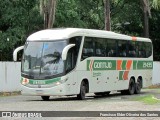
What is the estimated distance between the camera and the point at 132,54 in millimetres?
31859

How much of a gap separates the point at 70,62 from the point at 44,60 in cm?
126

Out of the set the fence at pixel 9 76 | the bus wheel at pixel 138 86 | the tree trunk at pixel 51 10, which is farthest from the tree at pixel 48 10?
the bus wheel at pixel 138 86

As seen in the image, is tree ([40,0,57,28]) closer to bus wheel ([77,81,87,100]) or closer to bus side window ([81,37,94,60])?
bus side window ([81,37,94,60])

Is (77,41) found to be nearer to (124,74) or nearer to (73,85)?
(73,85)

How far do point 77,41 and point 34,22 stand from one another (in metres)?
25.1

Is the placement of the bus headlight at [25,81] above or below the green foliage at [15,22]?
below

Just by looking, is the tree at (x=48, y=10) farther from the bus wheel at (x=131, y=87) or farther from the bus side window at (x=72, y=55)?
the bus side window at (x=72, y=55)

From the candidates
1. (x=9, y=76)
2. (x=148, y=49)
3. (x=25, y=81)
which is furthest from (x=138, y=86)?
(x=25, y=81)

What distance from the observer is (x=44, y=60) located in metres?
24.4

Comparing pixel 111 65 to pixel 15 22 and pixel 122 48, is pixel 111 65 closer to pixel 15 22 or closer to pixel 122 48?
pixel 122 48

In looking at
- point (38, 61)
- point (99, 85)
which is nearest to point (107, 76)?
point (99, 85)

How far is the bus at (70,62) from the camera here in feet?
79.9

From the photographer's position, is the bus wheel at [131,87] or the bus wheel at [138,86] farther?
the bus wheel at [138,86]

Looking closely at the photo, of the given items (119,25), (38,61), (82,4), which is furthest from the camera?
(119,25)
